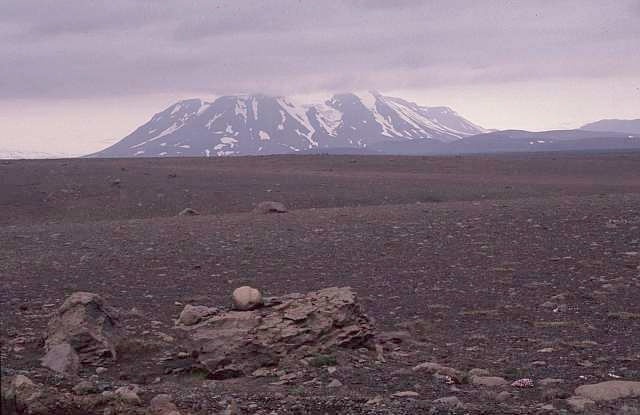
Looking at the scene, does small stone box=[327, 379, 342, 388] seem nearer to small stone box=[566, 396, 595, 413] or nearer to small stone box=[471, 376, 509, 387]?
small stone box=[471, 376, 509, 387]

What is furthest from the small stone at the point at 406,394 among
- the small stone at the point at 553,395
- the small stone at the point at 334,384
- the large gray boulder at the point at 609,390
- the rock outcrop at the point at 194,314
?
the rock outcrop at the point at 194,314

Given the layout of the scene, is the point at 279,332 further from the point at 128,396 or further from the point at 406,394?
the point at 128,396

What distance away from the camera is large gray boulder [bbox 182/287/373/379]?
743cm

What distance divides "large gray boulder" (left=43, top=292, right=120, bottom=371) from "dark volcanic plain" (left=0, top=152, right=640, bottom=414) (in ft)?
0.74

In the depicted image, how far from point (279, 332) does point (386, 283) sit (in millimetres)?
3789

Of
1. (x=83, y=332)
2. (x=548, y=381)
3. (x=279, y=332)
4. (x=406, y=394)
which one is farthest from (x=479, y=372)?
(x=83, y=332)

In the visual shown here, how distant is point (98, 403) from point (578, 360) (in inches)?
184

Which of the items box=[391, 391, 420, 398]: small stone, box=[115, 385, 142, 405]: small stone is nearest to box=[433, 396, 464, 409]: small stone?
box=[391, 391, 420, 398]: small stone

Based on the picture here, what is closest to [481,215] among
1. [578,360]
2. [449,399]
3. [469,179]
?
[578,360]

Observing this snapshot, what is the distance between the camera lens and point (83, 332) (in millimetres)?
7781

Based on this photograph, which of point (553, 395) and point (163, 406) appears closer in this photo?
point (163, 406)

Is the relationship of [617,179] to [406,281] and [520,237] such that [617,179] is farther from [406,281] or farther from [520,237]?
[406,281]

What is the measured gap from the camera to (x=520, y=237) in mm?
14297

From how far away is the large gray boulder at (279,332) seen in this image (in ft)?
24.4
